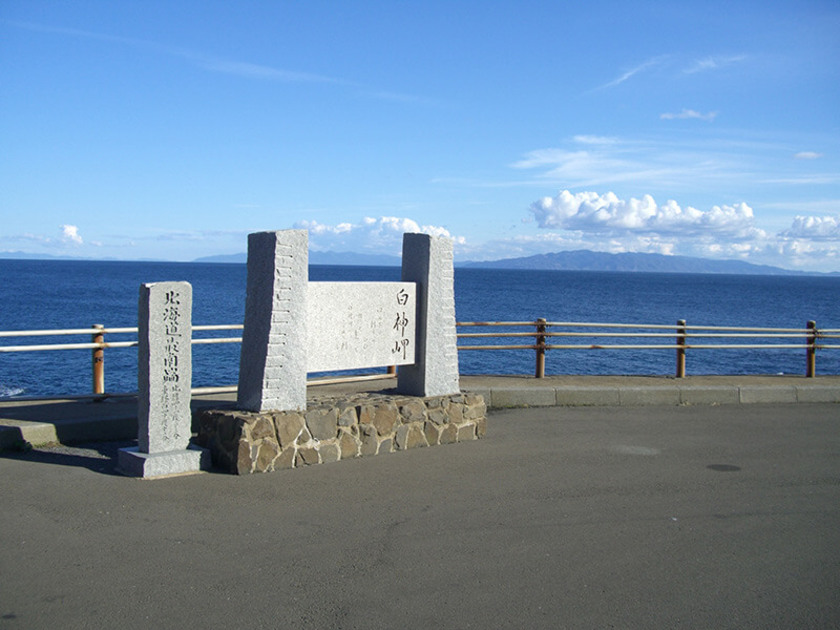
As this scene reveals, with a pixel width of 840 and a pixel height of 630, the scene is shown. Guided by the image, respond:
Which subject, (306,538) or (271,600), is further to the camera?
(306,538)

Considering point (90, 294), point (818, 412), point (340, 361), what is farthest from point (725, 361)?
point (90, 294)

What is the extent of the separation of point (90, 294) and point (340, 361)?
3033 inches

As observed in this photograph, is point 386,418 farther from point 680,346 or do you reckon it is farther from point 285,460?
point 680,346

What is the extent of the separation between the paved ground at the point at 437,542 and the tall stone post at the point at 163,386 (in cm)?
23

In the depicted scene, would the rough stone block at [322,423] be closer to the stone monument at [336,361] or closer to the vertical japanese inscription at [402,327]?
the stone monument at [336,361]

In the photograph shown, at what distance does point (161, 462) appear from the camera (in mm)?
7332

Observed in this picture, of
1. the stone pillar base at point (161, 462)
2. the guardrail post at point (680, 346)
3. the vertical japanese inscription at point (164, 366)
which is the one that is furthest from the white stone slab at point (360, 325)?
the guardrail post at point (680, 346)

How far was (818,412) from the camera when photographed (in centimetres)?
1194

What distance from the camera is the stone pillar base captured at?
7250 mm

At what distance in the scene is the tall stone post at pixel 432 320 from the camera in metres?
9.59

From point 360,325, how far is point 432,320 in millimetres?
1059

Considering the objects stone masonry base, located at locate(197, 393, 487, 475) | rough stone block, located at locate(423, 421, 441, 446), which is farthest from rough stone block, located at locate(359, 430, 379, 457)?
rough stone block, located at locate(423, 421, 441, 446)

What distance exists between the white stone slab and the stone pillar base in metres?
1.53

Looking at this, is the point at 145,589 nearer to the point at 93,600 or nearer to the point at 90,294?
the point at 93,600
